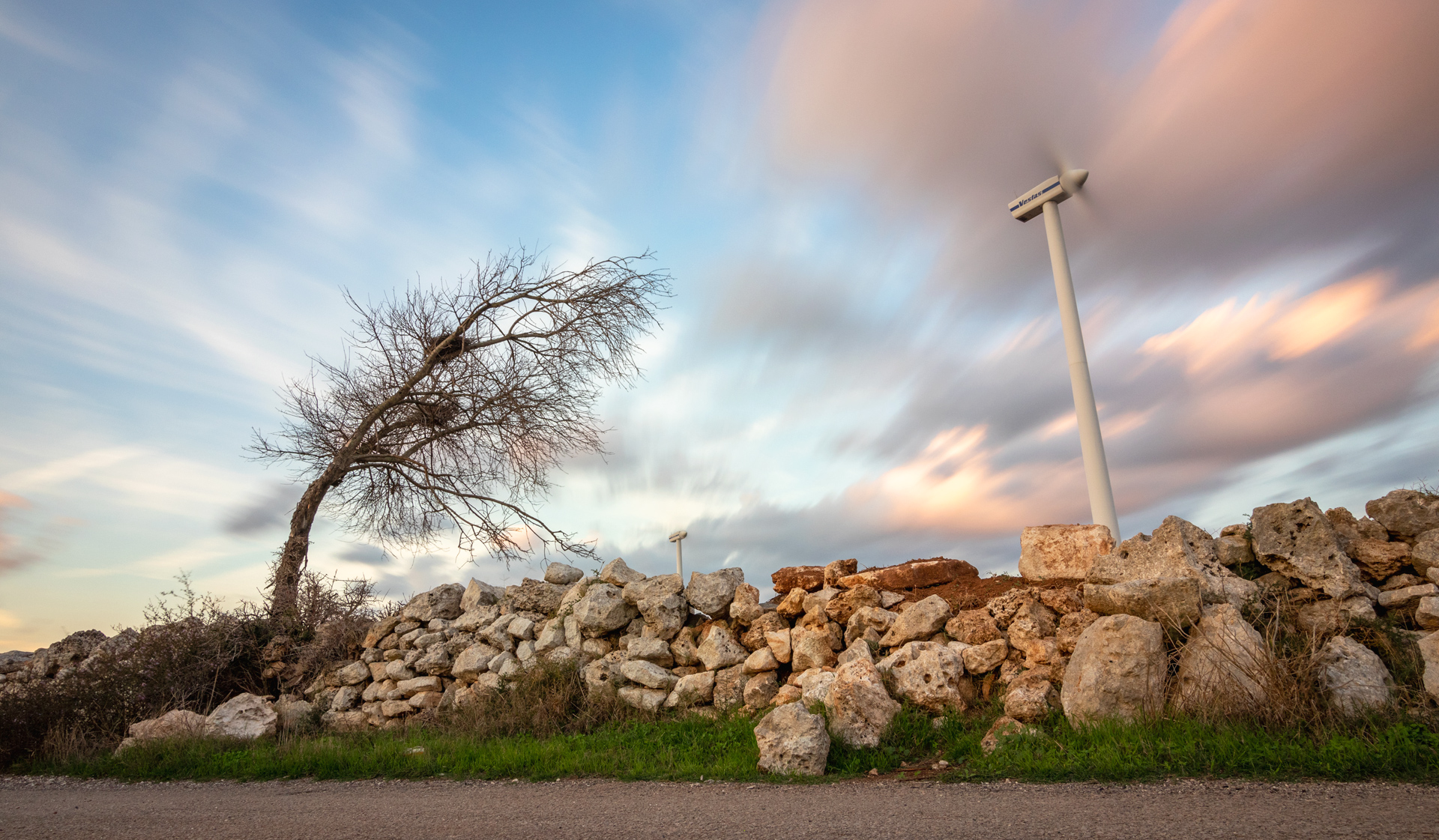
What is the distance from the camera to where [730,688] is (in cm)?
891

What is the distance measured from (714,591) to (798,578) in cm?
115

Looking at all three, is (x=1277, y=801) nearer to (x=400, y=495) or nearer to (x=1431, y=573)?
(x=1431, y=573)

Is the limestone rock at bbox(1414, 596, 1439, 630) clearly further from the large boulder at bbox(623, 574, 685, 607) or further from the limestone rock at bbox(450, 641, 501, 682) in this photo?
the limestone rock at bbox(450, 641, 501, 682)

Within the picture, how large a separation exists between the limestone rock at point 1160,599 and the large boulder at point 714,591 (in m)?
4.77

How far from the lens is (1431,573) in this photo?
6.85m

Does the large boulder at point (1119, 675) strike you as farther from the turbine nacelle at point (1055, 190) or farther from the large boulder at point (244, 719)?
the large boulder at point (244, 719)

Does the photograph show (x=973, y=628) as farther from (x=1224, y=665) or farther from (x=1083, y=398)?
(x=1083, y=398)

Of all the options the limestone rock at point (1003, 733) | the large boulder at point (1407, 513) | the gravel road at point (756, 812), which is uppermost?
the large boulder at point (1407, 513)

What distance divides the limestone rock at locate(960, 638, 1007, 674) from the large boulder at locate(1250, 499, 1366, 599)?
2699 mm

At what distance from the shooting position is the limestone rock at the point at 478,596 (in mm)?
12586

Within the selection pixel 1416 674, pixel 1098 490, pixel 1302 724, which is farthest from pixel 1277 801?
pixel 1098 490

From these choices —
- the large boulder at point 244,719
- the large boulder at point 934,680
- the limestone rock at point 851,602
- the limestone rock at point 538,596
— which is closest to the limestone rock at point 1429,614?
the large boulder at point 934,680

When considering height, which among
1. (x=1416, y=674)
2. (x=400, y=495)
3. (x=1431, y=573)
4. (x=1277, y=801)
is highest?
(x=400, y=495)

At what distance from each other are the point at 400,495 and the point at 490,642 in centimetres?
558
